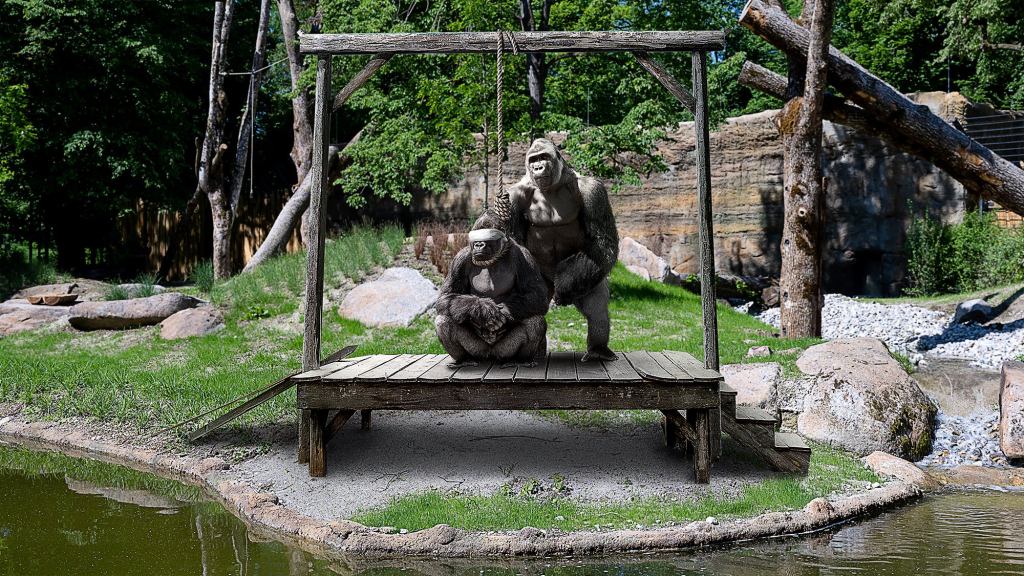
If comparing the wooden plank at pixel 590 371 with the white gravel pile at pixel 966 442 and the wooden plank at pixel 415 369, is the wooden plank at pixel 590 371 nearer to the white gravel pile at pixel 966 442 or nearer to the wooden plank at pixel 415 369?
the wooden plank at pixel 415 369

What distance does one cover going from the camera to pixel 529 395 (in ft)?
15.3

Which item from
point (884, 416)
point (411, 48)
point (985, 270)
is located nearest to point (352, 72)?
point (411, 48)

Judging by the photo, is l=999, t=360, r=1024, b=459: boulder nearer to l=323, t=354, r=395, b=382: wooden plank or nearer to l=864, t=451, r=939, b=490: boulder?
l=864, t=451, r=939, b=490: boulder

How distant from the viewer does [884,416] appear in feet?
20.1

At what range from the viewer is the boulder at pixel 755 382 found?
6777 millimetres

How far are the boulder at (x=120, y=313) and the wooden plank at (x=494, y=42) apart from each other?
21.0 feet

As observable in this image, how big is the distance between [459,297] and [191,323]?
20.6ft

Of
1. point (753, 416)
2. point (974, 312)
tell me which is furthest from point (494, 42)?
point (974, 312)

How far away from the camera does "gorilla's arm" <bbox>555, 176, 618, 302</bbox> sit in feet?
16.6

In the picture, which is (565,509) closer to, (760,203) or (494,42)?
(494,42)

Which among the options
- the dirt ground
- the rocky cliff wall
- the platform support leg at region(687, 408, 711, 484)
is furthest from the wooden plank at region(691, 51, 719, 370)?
the rocky cliff wall

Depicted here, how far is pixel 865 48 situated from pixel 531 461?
19604mm

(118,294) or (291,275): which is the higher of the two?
(291,275)

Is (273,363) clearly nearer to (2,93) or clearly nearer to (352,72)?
(352,72)
